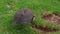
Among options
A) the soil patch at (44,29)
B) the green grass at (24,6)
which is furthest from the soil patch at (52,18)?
the soil patch at (44,29)

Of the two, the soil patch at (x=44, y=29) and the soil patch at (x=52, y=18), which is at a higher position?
the soil patch at (x=52, y=18)

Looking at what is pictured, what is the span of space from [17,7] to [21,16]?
1.00m

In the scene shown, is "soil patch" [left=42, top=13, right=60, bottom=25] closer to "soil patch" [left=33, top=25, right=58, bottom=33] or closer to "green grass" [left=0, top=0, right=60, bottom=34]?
"green grass" [left=0, top=0, right=60, bottom=34]

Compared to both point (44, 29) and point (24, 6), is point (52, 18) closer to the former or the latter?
point (44, 29)

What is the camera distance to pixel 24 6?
6.12 m

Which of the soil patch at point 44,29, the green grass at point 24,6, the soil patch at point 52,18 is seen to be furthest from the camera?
the soil patch at point 52,18

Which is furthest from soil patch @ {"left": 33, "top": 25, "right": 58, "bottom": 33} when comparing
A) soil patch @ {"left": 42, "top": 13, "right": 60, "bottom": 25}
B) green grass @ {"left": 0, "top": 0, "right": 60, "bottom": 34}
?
soil patch @ {"left": 42, "top": 13, "right": 60, "bottom": 25}

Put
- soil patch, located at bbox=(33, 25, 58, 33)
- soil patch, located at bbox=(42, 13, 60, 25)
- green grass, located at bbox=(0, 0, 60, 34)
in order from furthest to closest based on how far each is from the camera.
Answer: soil patch, located at bbox=(42, 13, 60, 25)
soil patch, located at bbox=(33, 25, 58, 33)
green grass, located at bbox=(0, 0, 60, 34)

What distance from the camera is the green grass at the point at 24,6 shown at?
5.34m

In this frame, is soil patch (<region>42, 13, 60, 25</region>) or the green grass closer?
the green grass

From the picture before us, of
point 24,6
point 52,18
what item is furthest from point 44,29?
point 24,6

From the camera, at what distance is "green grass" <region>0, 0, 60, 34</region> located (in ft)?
17.5

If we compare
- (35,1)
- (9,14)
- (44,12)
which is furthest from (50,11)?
(9,14)

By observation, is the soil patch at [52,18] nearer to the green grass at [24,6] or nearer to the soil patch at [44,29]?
the green grass at [24,6]
